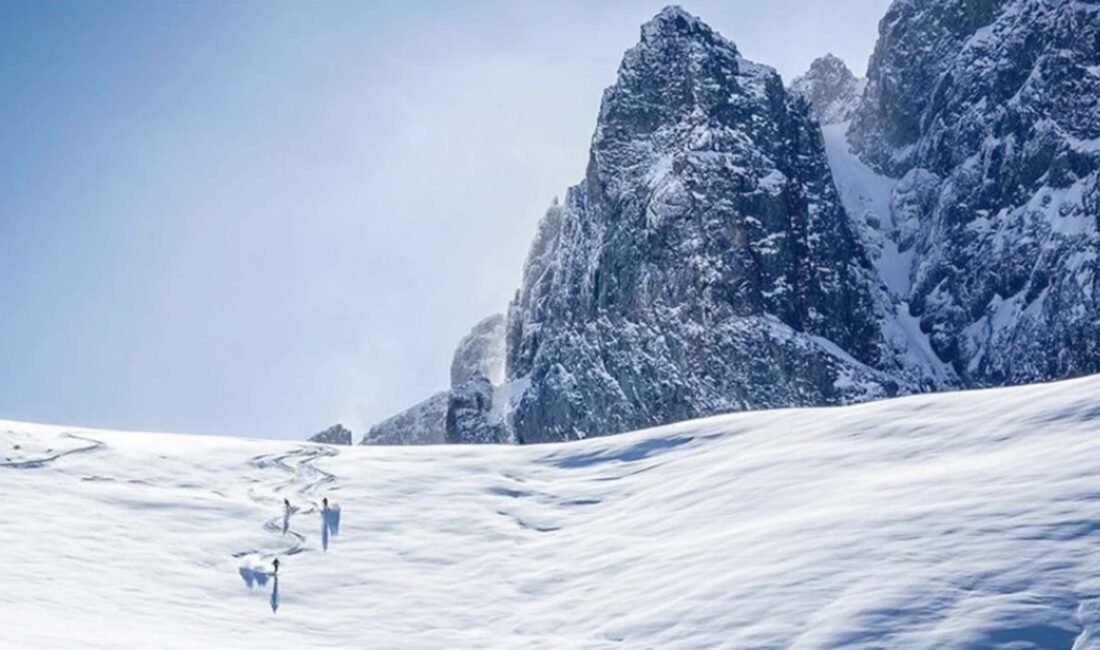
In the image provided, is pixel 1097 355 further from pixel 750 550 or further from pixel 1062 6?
pixel 750 550

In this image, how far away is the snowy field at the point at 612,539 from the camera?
16797 mm

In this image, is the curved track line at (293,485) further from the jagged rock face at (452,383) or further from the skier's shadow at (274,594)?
the jagged rock face at (452,383)

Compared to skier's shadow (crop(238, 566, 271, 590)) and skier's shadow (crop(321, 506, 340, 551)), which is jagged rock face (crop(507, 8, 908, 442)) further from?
skier's shadow (crop(238, 566, 271, 590))

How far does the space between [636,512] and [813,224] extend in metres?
111

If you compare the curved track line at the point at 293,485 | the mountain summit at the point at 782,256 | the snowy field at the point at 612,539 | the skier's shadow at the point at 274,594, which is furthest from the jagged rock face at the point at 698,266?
the skier's shadow at the point at 274,594

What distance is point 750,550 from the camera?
19.7 meters

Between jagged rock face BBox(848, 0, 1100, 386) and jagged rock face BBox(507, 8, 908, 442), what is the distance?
8.96m

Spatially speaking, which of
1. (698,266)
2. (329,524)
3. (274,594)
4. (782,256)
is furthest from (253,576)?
(782,256)

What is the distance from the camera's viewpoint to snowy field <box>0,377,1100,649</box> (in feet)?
55.1

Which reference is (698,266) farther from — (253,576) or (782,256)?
(253,576)

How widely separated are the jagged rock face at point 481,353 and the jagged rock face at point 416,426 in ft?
24.2

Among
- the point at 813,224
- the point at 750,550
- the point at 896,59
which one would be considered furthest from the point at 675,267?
the point at 750,550

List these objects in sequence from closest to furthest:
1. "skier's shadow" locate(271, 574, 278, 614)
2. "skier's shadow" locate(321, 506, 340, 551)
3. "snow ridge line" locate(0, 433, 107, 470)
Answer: "skier's shadow" locate(271, 574, 278, 614)
"skier's shadow" locate(321, 506, 340, 551)
"snow ridge line" locate(0, 433, 107, 470)

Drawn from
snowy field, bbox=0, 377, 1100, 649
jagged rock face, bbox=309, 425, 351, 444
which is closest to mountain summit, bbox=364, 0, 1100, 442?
jagged rock face, bbox=309, 425, 351, 444
